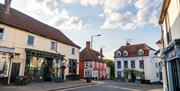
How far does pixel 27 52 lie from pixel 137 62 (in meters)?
33.0

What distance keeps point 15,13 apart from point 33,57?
21.2ft

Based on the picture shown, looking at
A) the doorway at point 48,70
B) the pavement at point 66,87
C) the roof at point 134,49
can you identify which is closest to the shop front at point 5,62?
the pavement at point 66,87

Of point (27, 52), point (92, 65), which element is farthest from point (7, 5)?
point (92, 65)

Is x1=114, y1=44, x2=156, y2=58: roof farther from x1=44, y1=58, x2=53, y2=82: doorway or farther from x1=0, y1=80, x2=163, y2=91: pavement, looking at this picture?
x1=44, y1=58, x2=53, y2=82: doorway

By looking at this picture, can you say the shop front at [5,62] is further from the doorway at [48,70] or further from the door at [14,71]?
the doorway at [48,70]

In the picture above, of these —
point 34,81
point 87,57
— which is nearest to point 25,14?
point 34,81

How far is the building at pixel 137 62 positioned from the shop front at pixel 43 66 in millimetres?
21550

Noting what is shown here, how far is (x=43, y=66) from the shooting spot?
26.7 m

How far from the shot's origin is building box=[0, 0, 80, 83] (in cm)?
2086

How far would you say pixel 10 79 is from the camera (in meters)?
21.3

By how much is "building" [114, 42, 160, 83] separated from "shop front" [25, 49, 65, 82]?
70.7 feet

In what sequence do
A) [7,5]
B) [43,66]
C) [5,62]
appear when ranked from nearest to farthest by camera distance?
1. [5,62]
2. [7,5]
3. [43,66]

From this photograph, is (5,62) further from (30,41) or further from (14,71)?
(30,41)

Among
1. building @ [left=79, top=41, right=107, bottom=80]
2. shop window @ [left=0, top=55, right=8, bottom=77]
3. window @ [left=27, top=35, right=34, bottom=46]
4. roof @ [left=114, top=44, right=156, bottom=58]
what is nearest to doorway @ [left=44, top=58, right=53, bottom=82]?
window @ [left=27, top=35, right=34, bottom=46]
